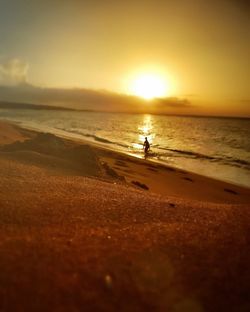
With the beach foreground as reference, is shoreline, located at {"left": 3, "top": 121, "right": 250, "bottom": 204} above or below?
below

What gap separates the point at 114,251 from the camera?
548 cm

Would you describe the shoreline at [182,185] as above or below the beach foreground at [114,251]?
below

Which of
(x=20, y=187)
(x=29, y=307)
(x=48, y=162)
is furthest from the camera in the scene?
(x=48, y=162)

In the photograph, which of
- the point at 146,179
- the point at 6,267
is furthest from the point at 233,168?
the point at 6,267

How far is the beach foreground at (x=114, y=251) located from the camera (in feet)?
14.3

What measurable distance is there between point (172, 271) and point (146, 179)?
16351 millimetres

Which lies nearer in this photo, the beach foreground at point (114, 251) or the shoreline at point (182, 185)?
the beach foreground at point (114, 251)

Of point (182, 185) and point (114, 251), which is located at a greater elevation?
point (114, 251)

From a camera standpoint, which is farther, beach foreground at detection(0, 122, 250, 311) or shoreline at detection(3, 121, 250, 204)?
shoreline at detection(3, 121, 250, 204)

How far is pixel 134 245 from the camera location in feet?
19.0

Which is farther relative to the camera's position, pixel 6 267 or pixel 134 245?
pixel 134 245

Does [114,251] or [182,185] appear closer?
[114,251]

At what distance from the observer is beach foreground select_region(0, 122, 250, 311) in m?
4.37

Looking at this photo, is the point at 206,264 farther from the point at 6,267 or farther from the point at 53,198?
the point at 53,198
